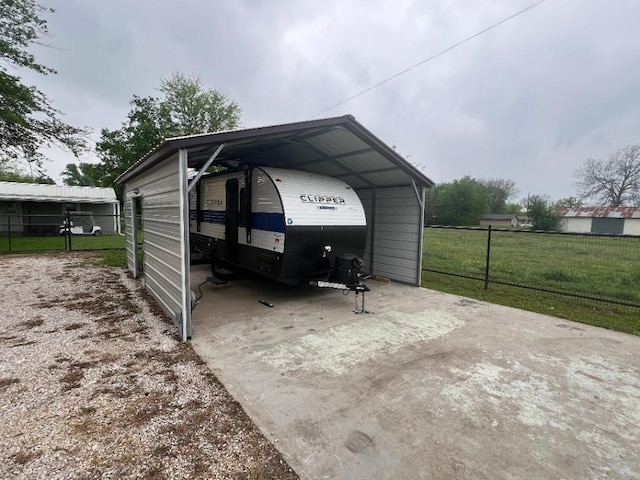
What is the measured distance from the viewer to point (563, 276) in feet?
27.9

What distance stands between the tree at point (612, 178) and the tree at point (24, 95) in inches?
2255

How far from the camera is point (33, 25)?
11.1m

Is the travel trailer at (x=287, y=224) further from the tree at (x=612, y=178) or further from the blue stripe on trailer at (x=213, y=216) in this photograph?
the tree at (x=612, y=178)

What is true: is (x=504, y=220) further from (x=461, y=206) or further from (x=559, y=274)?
(x=559, y=274)

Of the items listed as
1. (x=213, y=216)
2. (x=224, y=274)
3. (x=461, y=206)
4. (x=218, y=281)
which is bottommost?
(x=218, y=281)

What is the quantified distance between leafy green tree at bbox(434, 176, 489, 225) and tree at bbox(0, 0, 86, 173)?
52.6 meters

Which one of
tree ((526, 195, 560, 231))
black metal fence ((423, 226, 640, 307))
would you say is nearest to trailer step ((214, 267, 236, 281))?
black metal fence ((423, 226, 640, 307))

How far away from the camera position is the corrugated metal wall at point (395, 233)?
812 cm

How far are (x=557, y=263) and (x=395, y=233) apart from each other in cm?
499

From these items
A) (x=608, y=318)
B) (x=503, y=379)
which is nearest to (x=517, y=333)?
(x=503, y=379)

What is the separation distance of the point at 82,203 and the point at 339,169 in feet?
80.3

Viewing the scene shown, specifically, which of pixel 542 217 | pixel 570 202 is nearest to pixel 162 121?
pixel 542 217

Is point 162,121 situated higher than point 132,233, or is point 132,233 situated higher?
point 162,121

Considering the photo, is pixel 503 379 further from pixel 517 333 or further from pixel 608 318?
pixel 608 318
